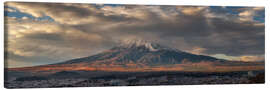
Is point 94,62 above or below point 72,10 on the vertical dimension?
below

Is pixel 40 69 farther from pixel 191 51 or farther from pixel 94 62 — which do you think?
pixel 191 51

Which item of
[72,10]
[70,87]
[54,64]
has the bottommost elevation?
[70,87]

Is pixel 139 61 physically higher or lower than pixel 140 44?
lower

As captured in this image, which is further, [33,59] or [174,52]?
[174,52]

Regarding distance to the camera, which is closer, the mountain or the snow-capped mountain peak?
the mountain

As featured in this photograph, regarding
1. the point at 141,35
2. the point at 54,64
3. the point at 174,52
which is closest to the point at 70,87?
the point at 54,64

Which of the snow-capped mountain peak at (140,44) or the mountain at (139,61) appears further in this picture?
the snow-capped mountain peak at (140,44)

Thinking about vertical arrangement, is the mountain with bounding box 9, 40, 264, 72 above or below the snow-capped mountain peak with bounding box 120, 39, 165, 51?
below

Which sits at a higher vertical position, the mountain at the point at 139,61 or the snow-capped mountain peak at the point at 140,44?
the snow-capped mountain peak at the point at 140,44
